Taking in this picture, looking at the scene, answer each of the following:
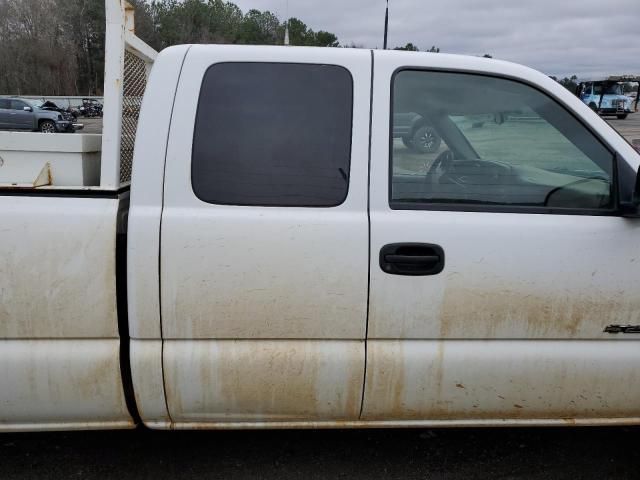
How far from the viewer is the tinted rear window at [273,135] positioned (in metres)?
2.17

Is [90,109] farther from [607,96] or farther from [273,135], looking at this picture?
[273,135]

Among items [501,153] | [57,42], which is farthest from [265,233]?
[57,42]

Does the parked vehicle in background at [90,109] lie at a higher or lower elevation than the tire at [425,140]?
higher

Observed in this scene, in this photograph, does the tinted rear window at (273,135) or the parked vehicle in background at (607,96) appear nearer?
the tinted rear window at (273,135)

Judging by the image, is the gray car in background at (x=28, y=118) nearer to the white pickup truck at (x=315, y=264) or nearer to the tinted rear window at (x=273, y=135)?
the white pickup truck at (x=315, y=264)

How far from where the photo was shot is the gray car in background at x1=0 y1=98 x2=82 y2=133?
27172mm

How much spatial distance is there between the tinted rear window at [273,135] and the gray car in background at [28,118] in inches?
1116

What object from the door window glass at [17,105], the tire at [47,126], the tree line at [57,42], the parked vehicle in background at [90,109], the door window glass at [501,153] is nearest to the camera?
the door window glass at [501,153]

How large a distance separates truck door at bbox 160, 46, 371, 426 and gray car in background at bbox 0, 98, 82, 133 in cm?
2836

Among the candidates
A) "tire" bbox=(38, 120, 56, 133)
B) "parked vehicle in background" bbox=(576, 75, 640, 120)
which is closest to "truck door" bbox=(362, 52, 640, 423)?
"tire" bbox=(38, 120, 56, 133)

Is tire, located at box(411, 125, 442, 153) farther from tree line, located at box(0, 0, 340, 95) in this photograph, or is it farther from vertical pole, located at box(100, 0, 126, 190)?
Result: tree line, located at box(0, 0, 340, 95)

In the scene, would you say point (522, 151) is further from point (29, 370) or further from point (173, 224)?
point (29, 370)

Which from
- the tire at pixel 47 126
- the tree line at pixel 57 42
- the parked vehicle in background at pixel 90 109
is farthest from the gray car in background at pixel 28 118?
the tree line at pixel 57 42

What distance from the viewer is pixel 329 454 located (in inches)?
110
